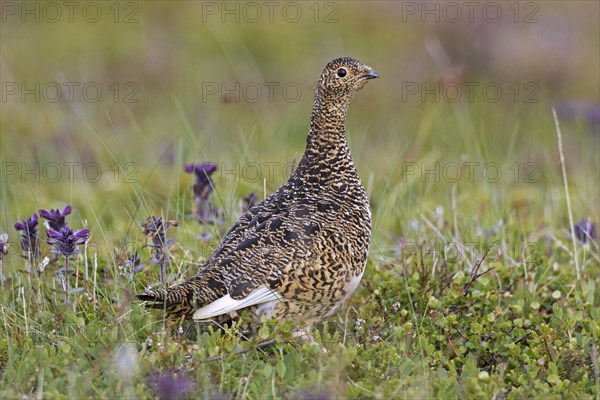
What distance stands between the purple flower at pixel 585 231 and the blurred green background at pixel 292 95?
12.8 inches

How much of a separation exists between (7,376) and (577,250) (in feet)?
10.4

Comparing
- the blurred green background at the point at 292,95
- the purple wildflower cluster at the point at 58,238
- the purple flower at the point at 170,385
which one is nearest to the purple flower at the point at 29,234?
the purple wildflower cluster at the point at 58,238

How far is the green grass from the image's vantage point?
12.3 ft

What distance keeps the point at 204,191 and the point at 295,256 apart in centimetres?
119

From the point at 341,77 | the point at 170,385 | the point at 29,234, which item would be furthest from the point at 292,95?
the point at 170,385

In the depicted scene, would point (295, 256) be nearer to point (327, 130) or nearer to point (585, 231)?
point (327, 130)

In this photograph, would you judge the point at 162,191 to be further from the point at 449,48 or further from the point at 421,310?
the point at 449,48

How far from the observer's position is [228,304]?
4.04 metres

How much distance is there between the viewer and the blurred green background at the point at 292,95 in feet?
22.6

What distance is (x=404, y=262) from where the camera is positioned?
491cm

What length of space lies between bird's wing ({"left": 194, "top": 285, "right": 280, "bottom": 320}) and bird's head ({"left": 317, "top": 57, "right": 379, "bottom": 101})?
3.81ft

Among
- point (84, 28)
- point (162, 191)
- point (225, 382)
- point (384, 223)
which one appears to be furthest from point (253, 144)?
point (84, 28)

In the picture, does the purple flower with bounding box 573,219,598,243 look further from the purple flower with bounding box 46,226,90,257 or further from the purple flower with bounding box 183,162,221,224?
the purple flower with bounding box 46,226,90,257

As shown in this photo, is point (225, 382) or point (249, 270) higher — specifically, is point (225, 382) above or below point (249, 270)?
below
